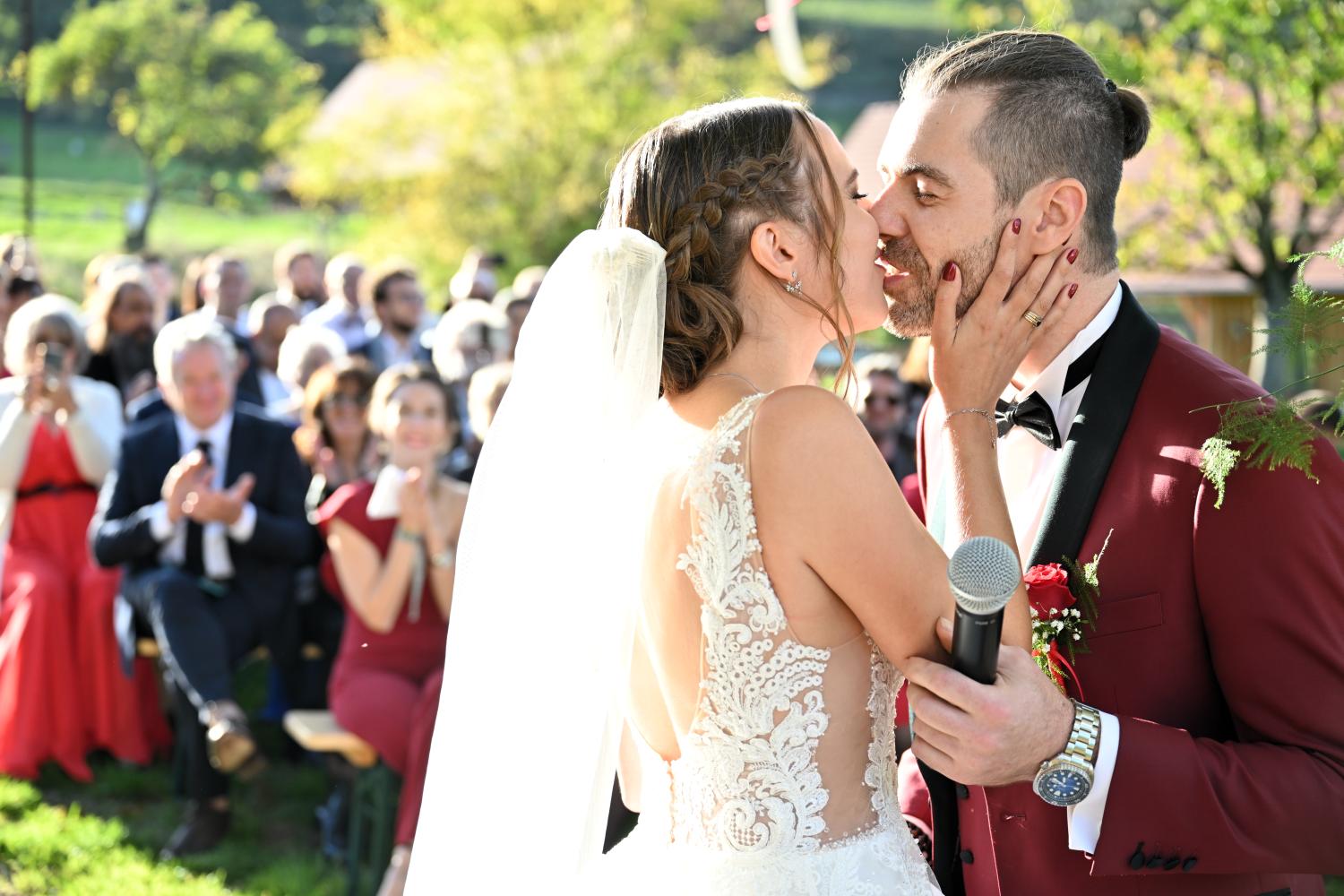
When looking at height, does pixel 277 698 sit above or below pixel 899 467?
below

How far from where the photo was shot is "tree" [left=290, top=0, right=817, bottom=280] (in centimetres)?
2855

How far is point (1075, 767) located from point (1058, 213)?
1029mm

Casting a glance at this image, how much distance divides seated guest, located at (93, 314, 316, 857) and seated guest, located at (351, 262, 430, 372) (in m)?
3.39

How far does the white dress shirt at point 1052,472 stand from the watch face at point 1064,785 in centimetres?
2

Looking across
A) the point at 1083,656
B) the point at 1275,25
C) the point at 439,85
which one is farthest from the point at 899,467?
the point at 439,85

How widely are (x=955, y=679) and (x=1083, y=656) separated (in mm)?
423

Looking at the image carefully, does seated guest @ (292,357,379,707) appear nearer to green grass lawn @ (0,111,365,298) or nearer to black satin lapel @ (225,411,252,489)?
black satin lapel @ (225,411,252,489)

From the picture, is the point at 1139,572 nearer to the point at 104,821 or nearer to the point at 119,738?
the point at 104,821

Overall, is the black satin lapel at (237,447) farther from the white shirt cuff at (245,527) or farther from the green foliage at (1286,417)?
the green foliage at (1286,417)

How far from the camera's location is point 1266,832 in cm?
232

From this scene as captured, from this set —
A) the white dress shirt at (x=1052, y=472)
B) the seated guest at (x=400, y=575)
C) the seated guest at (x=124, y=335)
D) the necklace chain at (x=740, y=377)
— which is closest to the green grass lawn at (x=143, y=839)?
the seated guest at (x=400, y=575)

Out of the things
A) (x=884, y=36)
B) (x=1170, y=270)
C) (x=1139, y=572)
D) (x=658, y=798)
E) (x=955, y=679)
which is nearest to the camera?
(x=955, y=679)

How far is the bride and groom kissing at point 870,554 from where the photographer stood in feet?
7.70

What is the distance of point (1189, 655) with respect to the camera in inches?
97.3
